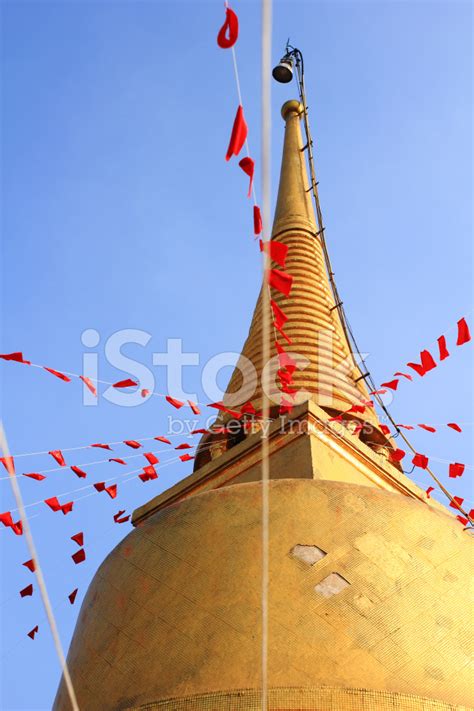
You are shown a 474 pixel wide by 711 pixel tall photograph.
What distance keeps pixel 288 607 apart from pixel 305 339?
516cm

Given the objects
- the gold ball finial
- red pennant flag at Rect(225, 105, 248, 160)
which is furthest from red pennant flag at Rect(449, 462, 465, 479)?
the gold ball finial

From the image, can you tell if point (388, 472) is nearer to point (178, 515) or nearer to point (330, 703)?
point (178, 515)

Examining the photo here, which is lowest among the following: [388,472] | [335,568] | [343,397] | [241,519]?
[335,568]

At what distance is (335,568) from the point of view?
19.8ft

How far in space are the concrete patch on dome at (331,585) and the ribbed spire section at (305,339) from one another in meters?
2.81

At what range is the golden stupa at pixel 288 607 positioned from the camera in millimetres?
5270

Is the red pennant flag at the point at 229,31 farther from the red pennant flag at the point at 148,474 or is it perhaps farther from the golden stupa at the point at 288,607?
the red pennant flag at the point at 148,474

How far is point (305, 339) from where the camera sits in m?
10.5

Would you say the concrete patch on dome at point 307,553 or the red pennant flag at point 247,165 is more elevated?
the red pennant flag at point 247,165

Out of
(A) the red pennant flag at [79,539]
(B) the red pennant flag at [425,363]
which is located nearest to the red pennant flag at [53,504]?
(A) the red pennant flag at [79,539]

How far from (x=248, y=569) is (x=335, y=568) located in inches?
24.9

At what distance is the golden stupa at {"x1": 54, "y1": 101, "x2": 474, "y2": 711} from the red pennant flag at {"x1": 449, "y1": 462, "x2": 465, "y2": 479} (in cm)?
139

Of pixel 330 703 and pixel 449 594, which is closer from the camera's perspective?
pixel 330 703

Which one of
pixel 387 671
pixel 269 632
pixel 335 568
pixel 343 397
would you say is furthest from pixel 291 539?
pixel 343 397
